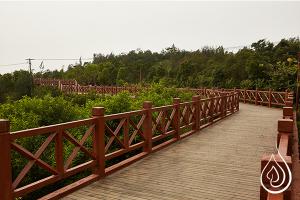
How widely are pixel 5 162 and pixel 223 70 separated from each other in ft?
120

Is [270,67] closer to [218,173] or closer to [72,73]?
[218,173]

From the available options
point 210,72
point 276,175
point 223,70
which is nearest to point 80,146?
point 276,175

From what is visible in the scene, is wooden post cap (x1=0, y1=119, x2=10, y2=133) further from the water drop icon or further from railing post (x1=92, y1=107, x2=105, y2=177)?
the water drop icon

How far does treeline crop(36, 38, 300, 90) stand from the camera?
28.5 meters

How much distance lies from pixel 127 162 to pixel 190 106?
4.43 metres

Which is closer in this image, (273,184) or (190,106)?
(273,184)

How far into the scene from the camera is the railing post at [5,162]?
157 inches

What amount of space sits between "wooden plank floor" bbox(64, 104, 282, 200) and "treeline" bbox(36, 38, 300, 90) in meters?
9.48

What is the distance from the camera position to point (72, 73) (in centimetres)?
7706

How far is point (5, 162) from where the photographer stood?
4.01 metres

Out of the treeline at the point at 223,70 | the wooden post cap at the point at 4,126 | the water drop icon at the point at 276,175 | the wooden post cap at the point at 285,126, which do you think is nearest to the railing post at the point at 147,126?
the wooden post cap at the point at 285,126

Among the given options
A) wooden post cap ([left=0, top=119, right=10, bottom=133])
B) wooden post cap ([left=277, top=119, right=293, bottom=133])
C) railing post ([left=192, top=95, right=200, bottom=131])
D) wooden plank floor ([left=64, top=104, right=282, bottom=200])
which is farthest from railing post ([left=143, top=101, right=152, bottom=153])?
wooden post cap ([left=0, top=119, right=10, bottom=133])

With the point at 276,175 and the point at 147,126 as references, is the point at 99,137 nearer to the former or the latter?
the point at 147,126

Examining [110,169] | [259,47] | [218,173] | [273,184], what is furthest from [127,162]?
[259,47]
